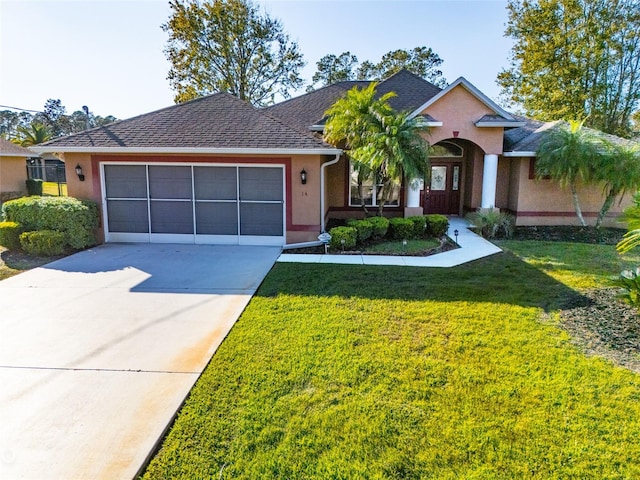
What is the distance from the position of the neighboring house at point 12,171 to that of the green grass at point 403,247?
21.0 m

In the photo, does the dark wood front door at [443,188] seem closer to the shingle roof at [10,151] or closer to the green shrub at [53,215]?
the green shrub at [53,215]

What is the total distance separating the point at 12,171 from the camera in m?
23.2

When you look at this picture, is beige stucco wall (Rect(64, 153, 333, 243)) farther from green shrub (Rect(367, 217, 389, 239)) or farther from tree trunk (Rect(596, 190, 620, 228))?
tree trunk (Rect(596, 190, 620, 228))

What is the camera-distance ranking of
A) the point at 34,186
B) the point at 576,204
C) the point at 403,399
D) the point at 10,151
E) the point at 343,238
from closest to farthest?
1. the point at 403,399
2. the point at 343,238
3. the point at 576,204
4. the point at 10,151
5. the point at 34,186

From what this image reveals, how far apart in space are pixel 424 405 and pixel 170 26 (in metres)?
32.8

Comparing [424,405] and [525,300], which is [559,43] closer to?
[525,300]

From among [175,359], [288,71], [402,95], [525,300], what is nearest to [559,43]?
[402,95]

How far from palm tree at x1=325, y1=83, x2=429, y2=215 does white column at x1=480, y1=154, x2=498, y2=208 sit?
10.8 feet

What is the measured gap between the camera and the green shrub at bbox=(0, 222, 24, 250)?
10.1 metres

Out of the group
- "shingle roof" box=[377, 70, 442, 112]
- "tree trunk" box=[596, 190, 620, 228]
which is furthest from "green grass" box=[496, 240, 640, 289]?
"shingle roof" box=[377, 70, 442, 112]

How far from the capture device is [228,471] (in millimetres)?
3066

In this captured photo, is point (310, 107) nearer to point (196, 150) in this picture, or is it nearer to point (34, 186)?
point (196, 150)

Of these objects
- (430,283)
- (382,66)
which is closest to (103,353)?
(430,283)

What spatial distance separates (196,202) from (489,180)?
9.98 meters
